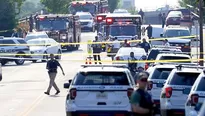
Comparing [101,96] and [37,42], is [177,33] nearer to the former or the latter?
[37,42]

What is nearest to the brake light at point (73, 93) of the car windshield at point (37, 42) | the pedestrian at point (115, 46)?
the pedestrian at point (115, 46)

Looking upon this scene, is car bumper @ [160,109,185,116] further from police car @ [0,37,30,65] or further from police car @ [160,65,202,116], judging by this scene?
police car @ [0,37,30,65]

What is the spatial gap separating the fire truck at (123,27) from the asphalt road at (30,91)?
2887 millimetres

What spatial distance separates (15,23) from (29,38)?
981 centimetres

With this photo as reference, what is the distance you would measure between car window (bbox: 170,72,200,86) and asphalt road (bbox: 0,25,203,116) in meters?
5.16

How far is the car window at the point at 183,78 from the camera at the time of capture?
798 inches

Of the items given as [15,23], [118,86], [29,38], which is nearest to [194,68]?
[118,86]

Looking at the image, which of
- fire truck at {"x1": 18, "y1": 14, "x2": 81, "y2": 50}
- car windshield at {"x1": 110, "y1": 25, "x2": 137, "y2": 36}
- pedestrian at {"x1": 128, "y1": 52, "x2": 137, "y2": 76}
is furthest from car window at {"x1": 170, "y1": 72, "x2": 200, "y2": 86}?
fire truck at {"x1": 18, "y1": 14, "x2": 81, "y2": 50}

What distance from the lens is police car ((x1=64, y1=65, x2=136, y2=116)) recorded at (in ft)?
62.3

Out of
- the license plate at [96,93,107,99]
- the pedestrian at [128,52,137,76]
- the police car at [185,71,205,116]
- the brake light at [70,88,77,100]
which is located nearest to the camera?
the police car at [185,71,205,116]

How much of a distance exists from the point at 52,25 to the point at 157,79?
35.4 m

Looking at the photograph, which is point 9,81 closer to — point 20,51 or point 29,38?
point 20,51

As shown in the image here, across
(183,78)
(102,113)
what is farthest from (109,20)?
(102,113)

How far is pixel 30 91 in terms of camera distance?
3272cm
